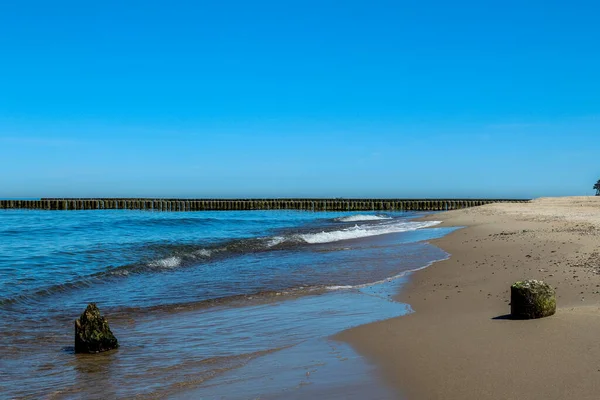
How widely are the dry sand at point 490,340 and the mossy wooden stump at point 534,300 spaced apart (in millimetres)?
129

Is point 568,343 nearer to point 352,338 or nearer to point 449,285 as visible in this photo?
point 352,338

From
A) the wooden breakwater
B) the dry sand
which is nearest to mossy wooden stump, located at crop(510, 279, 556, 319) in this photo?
the dry sand

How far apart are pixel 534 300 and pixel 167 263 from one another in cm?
1272

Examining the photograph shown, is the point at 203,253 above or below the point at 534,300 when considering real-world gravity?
below

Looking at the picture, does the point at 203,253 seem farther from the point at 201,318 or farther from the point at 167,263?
the point at 201,318

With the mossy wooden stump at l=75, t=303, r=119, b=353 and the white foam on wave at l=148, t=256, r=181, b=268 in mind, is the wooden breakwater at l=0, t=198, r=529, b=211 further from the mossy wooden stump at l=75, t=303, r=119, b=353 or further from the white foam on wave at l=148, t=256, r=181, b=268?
the mossy wooden stump at l=75, t=303, r=119, b=353

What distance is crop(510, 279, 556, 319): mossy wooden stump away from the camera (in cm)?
663

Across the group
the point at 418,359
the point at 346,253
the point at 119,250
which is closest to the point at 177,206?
the point at 119,250

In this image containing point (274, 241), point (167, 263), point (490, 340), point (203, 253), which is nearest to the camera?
point (490, 340)

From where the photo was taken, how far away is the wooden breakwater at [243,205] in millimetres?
71875

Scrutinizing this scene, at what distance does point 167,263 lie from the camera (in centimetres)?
1703

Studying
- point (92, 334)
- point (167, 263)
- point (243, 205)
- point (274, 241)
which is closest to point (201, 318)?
point (92, 334)

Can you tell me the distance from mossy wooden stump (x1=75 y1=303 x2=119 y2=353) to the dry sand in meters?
3.10

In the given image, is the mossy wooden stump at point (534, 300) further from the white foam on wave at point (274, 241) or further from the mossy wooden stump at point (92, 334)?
the white foam on wave at point (274, 241)
